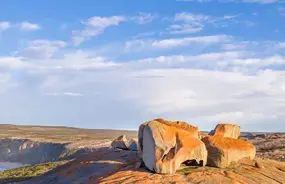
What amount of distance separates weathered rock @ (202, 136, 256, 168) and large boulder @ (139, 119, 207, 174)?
0.54 meters

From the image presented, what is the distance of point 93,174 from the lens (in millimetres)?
22312

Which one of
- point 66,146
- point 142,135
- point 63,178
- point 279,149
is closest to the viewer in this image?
point 142,135

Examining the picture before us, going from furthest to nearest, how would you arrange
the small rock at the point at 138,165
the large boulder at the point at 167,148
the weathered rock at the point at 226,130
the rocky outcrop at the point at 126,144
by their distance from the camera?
the rocky outcrop at the point at 126,144 < the weathered rock at the point at 226,130 < the small rock at the point at 138,165 < the large boulder at the point at 167,148

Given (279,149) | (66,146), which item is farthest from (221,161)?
(66,146)

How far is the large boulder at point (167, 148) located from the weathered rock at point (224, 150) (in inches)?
21.2

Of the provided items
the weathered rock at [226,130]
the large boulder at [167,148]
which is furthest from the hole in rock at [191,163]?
the weathered rock at [226,130]

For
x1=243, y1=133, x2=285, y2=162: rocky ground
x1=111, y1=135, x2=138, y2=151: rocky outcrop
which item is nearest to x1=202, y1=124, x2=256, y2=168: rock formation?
x1=111, y1=135, x2=138, y2=151: rocky outcrop

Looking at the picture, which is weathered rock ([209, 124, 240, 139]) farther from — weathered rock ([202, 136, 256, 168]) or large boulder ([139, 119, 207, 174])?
large boulder ([139, 119, 207, 174])

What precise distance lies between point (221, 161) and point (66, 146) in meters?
64.3

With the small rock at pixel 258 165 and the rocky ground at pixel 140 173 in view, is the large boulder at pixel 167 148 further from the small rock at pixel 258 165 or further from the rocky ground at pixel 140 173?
the small rock at pixel 258 165

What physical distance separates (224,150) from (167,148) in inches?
116

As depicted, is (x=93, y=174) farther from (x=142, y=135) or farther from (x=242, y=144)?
(x=242, y=144)

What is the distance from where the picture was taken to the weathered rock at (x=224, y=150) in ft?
70.2

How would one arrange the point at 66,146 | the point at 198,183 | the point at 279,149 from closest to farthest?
the point at 198,183
the point at 279,149
the point at 66,146
